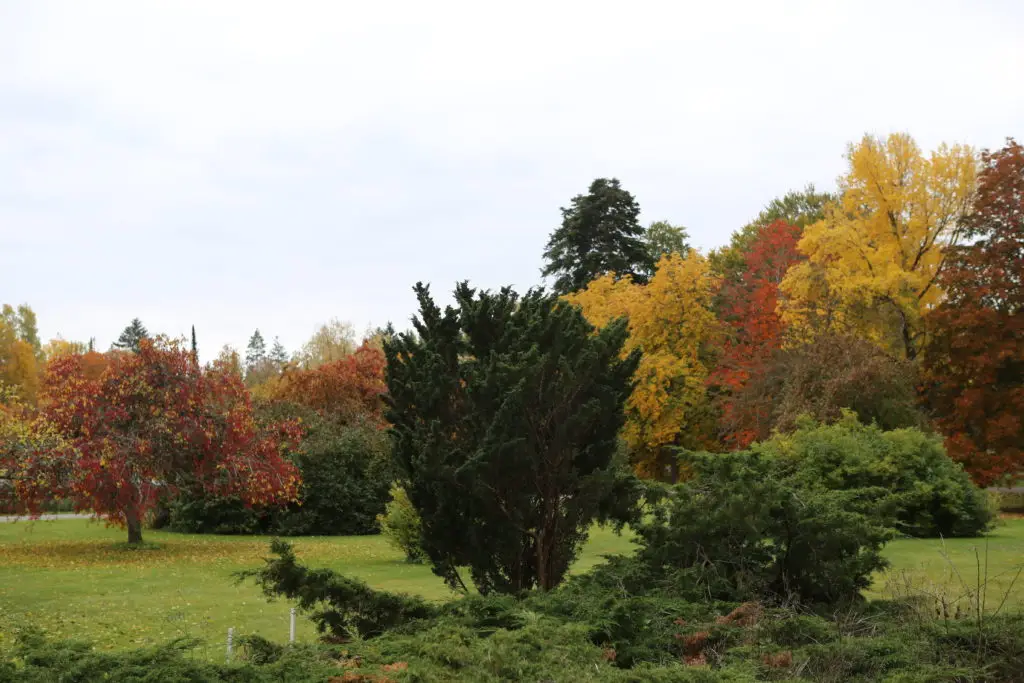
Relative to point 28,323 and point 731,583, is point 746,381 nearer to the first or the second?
point 731,583

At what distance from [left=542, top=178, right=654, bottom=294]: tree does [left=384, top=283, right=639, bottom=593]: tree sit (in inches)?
1434

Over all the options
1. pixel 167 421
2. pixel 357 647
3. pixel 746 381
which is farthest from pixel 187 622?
pixel 746 381

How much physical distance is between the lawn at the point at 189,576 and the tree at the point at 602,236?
78.2 feet

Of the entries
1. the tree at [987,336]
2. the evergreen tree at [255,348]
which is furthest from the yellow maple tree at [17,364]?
the evergreen tree at [255,348]

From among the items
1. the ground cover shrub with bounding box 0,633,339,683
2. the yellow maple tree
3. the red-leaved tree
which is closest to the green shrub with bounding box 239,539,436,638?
the ground cover shrub with bounding box 0,633,339,683

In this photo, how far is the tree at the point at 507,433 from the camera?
930cm

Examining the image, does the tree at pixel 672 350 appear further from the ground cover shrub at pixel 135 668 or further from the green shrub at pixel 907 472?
the ground cover shrub at pixel 135 668

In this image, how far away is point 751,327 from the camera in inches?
1356

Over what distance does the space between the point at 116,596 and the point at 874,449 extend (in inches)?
624

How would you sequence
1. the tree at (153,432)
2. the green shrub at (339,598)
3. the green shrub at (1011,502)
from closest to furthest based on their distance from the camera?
the green shrub at (339,598) → the tree at (153,432) → the green shrub at (1011,502)

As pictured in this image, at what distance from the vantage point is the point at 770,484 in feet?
30.3

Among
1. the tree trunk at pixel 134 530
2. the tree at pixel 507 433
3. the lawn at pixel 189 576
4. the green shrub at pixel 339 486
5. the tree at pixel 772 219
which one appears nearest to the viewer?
the tree at pixel 507 433

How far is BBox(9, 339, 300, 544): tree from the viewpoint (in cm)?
2078

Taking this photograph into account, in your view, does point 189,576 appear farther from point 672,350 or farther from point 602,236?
point 602,236
